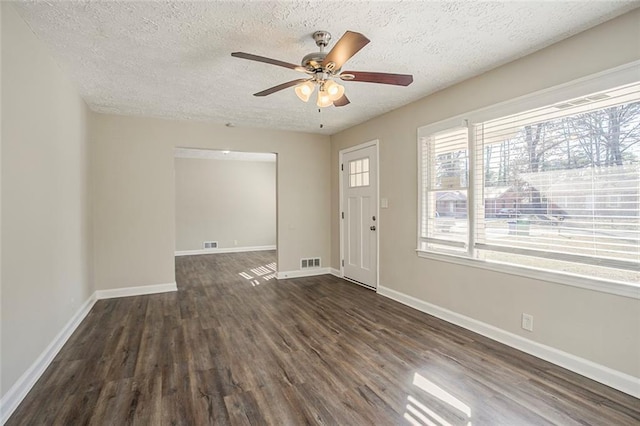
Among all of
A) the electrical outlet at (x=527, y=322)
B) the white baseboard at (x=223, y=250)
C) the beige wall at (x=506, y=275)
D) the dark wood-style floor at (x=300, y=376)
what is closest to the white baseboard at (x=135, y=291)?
the dark wood-style floor at (x=300, y=376)

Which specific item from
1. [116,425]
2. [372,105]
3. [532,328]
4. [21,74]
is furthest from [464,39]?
[116,425]

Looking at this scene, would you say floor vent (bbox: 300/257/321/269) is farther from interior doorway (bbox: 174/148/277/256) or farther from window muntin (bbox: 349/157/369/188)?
interior doorway (bbox: 174/148/277/256)

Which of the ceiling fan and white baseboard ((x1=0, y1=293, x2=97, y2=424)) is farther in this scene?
the ceiling fan

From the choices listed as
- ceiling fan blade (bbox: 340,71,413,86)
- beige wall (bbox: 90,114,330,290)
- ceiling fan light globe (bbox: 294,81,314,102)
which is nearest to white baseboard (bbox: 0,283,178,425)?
beige wall (bbox: 90,114,330,290)

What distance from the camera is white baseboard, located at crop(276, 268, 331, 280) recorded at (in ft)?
Result: 17.8

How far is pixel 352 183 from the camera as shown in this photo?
5.19 m

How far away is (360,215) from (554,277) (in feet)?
9.24

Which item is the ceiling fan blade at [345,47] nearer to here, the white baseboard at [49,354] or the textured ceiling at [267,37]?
the textured ceiling at [267,37]

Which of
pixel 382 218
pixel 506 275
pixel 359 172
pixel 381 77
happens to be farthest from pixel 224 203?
pixel 506 275

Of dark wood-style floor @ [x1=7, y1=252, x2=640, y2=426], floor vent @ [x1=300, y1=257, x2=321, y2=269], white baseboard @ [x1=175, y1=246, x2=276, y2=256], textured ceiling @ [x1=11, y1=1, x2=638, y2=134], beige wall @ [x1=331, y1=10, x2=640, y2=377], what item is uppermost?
textured ceiling @ [x1=11, y1=1, x2=638, y2=134]

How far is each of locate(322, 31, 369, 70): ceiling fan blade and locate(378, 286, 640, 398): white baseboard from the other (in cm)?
271

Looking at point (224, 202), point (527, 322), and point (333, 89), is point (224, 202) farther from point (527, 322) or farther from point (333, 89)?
point (527, 322)

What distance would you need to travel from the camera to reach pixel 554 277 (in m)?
2.48

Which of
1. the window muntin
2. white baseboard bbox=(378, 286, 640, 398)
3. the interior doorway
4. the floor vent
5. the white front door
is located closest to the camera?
Answer: white baseboard bbox=(378, 286, 640, 398)
